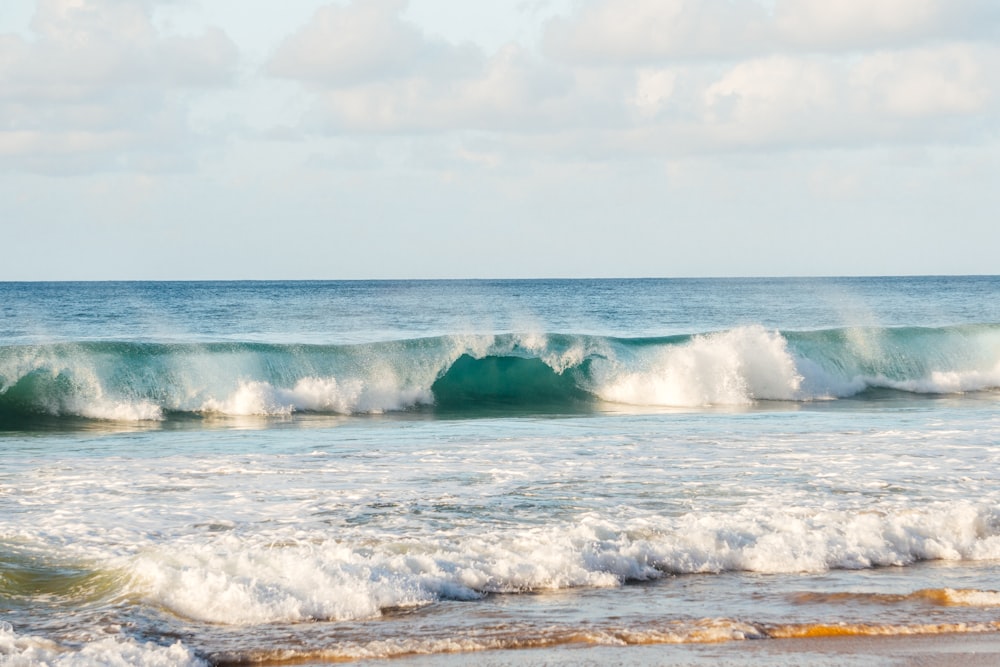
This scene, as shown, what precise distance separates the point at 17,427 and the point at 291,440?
5.37 meters

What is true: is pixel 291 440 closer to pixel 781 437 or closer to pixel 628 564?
pixel 781 437

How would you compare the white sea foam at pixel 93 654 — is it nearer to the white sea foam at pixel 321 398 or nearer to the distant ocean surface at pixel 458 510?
the distant ocean surface at pixel 458 510

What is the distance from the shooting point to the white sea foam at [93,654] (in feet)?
17.9

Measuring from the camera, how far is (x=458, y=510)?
8.68 m

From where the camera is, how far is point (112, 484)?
9.91 m

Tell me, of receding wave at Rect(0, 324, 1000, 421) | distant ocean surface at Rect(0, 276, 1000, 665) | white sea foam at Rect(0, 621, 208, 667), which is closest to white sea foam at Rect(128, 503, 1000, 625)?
distant ocean surface at Rect(0, 276, 1000, 665)

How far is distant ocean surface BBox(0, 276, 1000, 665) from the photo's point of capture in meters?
6.16

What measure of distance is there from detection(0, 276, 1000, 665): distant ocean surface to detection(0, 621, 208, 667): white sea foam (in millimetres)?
16


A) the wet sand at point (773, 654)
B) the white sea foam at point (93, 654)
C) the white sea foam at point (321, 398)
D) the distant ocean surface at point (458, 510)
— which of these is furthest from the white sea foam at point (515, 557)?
the white sea foam at point (321, 398)

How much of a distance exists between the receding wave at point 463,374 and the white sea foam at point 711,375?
3 centimetres

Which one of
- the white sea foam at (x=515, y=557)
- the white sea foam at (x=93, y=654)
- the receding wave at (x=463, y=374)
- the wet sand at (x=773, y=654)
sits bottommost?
the wet sand at (x=773, y=654)

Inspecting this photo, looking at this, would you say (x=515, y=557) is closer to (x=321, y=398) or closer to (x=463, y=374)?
(x=321, y=398)

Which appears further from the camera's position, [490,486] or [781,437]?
[781,437]

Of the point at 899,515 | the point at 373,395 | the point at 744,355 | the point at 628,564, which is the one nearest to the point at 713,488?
the point at 899,515
